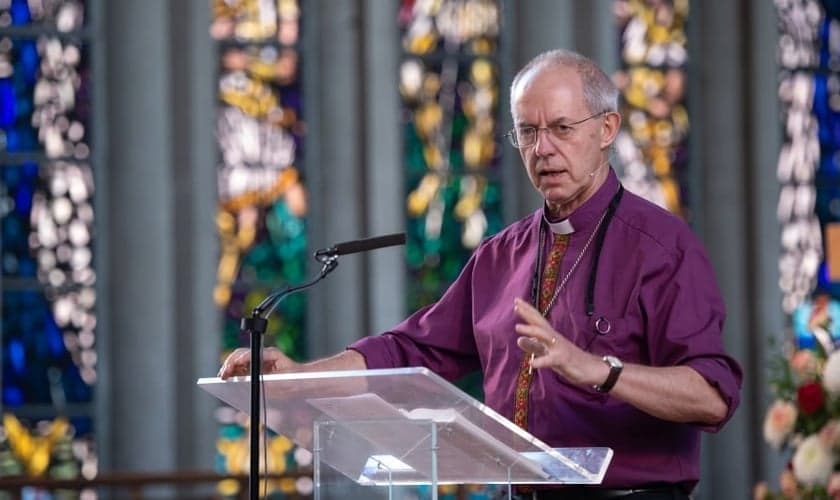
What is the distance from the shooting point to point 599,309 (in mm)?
2955

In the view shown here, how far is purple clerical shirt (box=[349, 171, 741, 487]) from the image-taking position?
2.85m

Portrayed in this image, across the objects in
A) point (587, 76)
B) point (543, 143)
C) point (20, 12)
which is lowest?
point (543, 143)

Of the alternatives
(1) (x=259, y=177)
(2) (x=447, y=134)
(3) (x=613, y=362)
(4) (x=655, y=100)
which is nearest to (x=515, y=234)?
(3) (x=613, y=362)

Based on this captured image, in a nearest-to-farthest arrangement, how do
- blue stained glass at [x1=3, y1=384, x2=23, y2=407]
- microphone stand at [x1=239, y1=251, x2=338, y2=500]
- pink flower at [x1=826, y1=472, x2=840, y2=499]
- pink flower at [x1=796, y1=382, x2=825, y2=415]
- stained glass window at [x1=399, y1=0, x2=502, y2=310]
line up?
microphone stand at [x1=239, y1=251, x2=338, y2=500], pink flower at [x1=826, y1=472, x2=840, y2=499], pink flower at [x1=796, y1=382, x2=825, y2=415], blue stained glass at [x1=3, y1=384, x2=23, y2=407], stained glass window at [x1=399, y1=0, x2=502, y2=310]

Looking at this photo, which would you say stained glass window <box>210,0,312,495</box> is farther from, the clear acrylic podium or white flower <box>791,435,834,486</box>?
the clear acrylic podium

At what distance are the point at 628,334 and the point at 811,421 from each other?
1732 mm

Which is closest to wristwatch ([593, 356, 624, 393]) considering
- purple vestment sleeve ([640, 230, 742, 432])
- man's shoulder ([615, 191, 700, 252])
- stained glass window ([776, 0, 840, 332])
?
purple vestment sleeve ([640, 230, 742, 432])

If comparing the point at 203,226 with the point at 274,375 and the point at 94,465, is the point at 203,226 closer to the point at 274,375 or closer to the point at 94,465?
the point at 94,465

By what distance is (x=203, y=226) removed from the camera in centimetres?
661

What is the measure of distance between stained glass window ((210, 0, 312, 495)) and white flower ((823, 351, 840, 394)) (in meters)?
2.90

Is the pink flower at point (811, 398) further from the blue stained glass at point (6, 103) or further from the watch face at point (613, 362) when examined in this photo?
the blue stained glass at point (6, 103)

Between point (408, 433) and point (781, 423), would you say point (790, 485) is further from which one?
point (408, 433)

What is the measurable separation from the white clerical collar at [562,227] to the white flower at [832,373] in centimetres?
142

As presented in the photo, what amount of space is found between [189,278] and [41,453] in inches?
35.1
